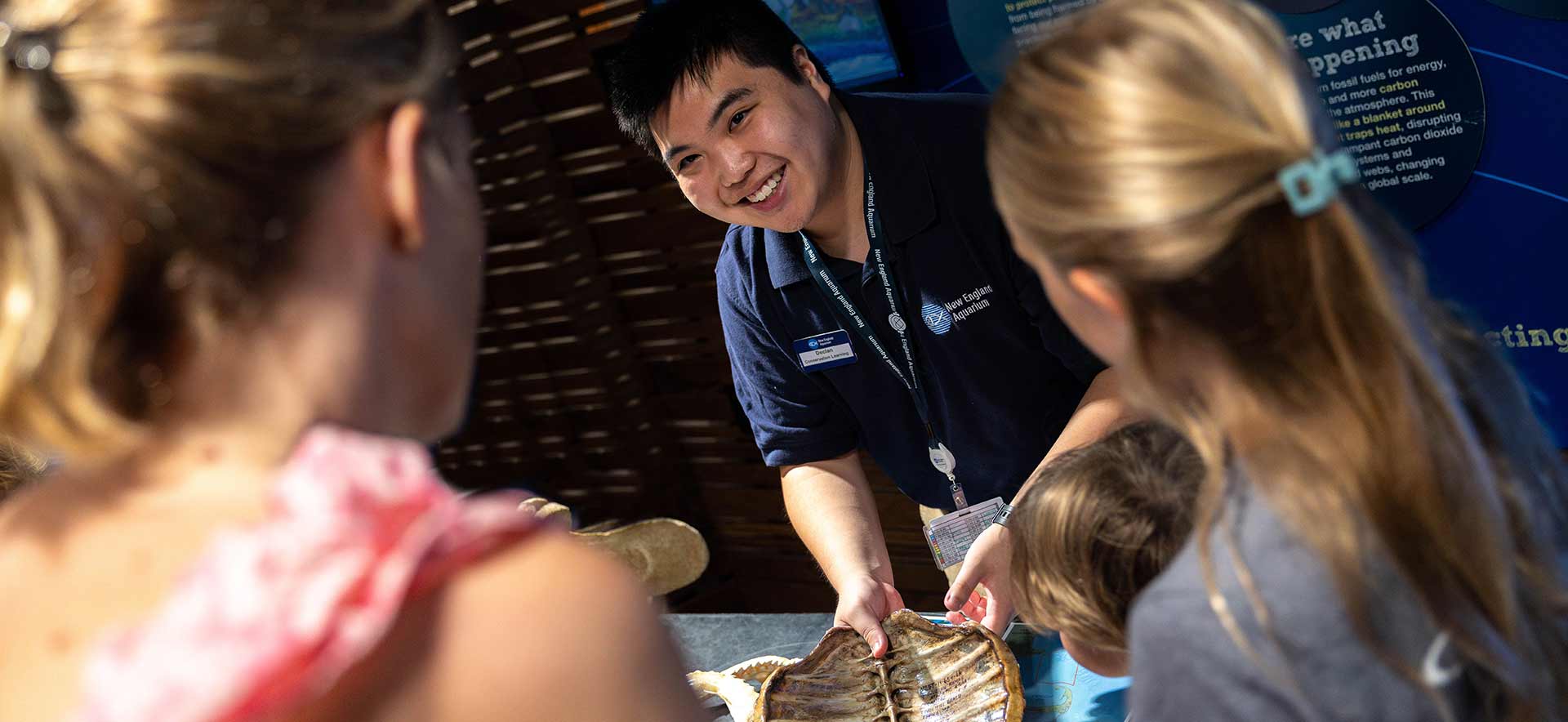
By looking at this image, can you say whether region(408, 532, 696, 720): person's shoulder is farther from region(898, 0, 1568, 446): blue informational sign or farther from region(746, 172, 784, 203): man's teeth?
region(898, 0, 1568, 446): blue informational sign

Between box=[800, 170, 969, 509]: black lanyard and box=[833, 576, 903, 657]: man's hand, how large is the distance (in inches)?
14.8

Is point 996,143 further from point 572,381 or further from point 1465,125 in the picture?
point 572,381

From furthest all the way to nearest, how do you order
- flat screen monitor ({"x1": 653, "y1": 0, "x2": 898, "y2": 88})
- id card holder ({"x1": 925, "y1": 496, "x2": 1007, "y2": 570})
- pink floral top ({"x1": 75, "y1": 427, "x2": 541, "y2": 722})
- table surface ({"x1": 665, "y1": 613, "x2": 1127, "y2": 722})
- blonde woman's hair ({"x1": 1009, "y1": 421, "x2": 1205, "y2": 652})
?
flat screen monitor ({"x1": 653, "y1": 0, "x2": 898, "y2": 88}) < id card holder ({"x1": 925, "y1": 496, "x2": 1007, "y2": 570}) < table surface ({"x1": 665, "y1": 613, "x2": 1127, "y2": 722}) < blonde woman's hair ({"x1": 1009, "y1": 421, "x2": 1205, "y2": 652}) < pink floral top ({"x1": 75, "y1": 427, "x2": 541, "y2": 722})

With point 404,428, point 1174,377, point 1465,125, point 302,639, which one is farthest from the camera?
point 1465,125

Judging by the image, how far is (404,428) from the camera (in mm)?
821

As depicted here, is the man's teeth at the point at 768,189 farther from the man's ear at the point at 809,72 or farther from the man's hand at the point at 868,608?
the man's hand at the point at 868,608

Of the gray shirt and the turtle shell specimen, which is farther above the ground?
the gray shirt

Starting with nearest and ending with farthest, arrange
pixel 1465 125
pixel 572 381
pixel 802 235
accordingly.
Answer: pixel 802 235
pixel 1465 125
pixel 572 381

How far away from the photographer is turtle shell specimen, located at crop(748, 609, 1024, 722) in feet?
5.66

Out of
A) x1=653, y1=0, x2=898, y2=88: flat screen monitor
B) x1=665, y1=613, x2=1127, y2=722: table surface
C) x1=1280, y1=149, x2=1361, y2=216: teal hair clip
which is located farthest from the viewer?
x1=653, y1=0, x2=898, y2=88: flat screen monitor

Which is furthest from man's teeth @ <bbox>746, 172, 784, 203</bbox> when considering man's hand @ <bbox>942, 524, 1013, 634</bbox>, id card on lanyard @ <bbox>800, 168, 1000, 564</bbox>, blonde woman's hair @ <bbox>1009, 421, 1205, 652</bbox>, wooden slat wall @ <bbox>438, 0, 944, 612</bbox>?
wooden slat wall @ <bbox>438, 0, 944, 612</bbox>

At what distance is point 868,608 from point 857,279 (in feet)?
2.08

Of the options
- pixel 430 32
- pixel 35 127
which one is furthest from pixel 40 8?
pixel 430 32

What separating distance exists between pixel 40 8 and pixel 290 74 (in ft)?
0.53
